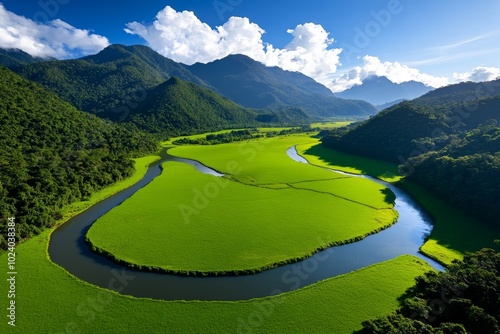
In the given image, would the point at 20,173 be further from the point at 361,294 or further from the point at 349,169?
the point at 349,169

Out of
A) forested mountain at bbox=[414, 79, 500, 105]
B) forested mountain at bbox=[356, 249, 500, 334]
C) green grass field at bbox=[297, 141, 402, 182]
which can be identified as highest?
Answer: forested mountain at bbox=[414, 79, 500, 105]

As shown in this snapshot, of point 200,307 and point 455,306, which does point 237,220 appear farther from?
point 455,306

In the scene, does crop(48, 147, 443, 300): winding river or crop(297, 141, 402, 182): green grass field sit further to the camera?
crop(297, 141, 402, 182): green grass field

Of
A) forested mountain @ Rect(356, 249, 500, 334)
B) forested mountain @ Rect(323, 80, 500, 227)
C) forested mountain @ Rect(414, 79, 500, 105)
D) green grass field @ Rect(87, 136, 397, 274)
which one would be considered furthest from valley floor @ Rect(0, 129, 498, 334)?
forested mountain @ Rect(414, 79, 500, 105)

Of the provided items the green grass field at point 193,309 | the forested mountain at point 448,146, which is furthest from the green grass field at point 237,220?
the forested mountain at point 448,146

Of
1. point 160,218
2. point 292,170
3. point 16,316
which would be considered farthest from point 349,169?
point 16,316

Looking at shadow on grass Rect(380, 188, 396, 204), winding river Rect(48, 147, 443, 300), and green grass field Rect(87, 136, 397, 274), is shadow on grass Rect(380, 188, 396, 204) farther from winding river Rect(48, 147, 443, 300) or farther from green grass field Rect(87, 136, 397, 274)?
winding river Rect(48, 147, 443, 300)
